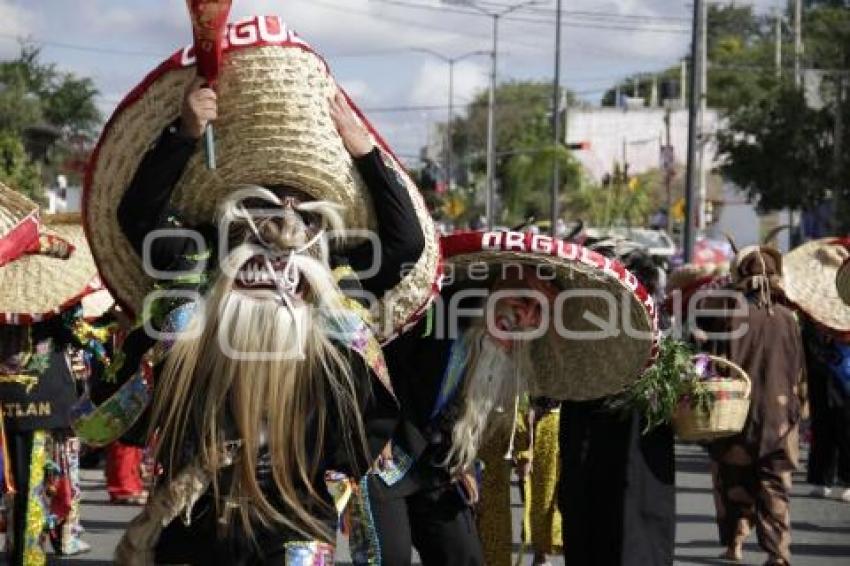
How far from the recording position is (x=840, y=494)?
15.0 metres

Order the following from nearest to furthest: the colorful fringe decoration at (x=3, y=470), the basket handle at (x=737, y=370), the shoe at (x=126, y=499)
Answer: the basket handle at (x=737, y=370) → the colorful fringe decoration at (x=3, y=470) → the shoe at (x=126, y=499)

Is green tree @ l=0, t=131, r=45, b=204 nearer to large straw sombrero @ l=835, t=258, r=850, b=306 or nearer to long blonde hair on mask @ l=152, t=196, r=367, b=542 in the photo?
large straw sombrero @ l=835, t=258, r=850, b=306

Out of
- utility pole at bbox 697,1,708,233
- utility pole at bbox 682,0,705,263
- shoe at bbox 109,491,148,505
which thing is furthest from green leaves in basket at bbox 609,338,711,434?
utility pole at bbox 697,1,708,233

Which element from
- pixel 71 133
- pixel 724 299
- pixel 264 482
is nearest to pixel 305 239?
pixel 264 482

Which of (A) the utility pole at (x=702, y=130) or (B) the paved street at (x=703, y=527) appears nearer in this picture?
(B) the paved street at (x=703, y=527)

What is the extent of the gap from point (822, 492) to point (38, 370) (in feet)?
23.9

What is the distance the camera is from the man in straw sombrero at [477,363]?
22.4 feet

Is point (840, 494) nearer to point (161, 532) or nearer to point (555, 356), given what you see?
point (555, 356)

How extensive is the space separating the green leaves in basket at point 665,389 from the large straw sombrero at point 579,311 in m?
0.15

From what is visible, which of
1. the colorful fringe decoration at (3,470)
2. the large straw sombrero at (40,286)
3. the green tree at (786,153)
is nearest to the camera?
the colorful fringe decoration at (3,470)

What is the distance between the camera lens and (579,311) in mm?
7469

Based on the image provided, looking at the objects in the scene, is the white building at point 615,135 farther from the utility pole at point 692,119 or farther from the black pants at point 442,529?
the black pants at point 442,529

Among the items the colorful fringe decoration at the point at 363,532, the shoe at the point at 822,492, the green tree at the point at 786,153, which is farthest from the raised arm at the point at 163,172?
the green tree at the point at 786,153

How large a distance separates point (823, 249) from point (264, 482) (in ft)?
26.6
